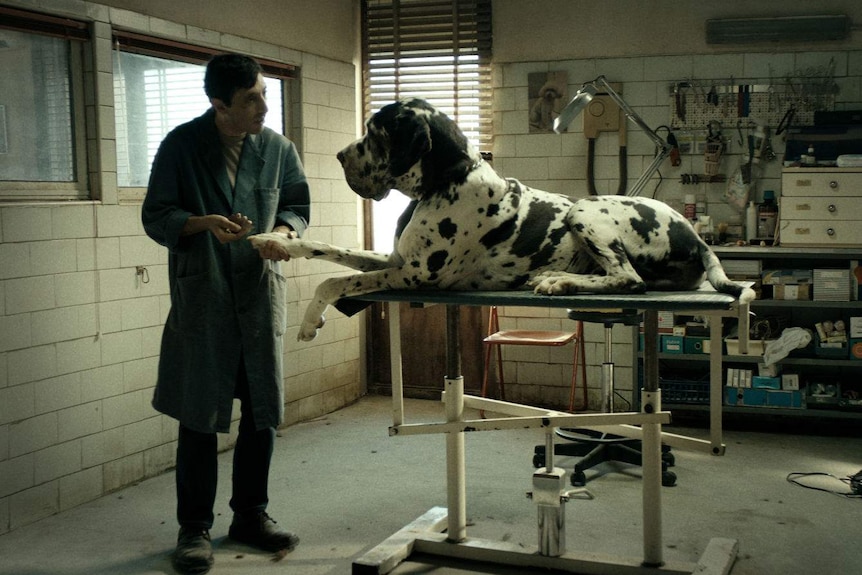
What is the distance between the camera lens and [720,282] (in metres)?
2.85

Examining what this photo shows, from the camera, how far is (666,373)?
560cm

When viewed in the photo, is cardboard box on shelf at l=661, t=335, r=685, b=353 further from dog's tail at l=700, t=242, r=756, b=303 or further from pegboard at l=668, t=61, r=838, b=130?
dog's tail at l=700, t=242, r=756, b=303

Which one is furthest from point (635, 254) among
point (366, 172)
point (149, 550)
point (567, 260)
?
point (149, 550)

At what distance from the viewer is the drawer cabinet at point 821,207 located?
499 centimetres

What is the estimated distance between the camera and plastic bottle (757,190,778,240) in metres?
5.30

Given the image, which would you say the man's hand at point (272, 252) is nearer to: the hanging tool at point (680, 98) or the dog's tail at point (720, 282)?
the dog's tail at point (720, 282)

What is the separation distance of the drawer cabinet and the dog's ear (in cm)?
297

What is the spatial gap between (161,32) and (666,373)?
3372 mm

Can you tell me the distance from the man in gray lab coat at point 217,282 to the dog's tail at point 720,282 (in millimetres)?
1352

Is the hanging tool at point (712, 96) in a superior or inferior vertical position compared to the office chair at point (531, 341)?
superior

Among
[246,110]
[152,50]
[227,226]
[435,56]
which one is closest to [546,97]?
[435,56]

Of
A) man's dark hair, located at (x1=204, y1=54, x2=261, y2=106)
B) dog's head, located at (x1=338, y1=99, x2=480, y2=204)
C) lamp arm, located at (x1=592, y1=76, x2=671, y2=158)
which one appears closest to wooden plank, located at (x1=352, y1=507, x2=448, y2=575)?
dog's head, located at (x1=338, y1=99, x2=480, y2=204)

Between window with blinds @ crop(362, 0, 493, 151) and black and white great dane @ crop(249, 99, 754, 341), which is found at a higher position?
window with blinds @ crop(362, 0, 493, 151)

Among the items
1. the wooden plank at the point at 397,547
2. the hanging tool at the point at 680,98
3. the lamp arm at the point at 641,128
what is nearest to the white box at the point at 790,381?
the lamp arm at the point at 641,128
